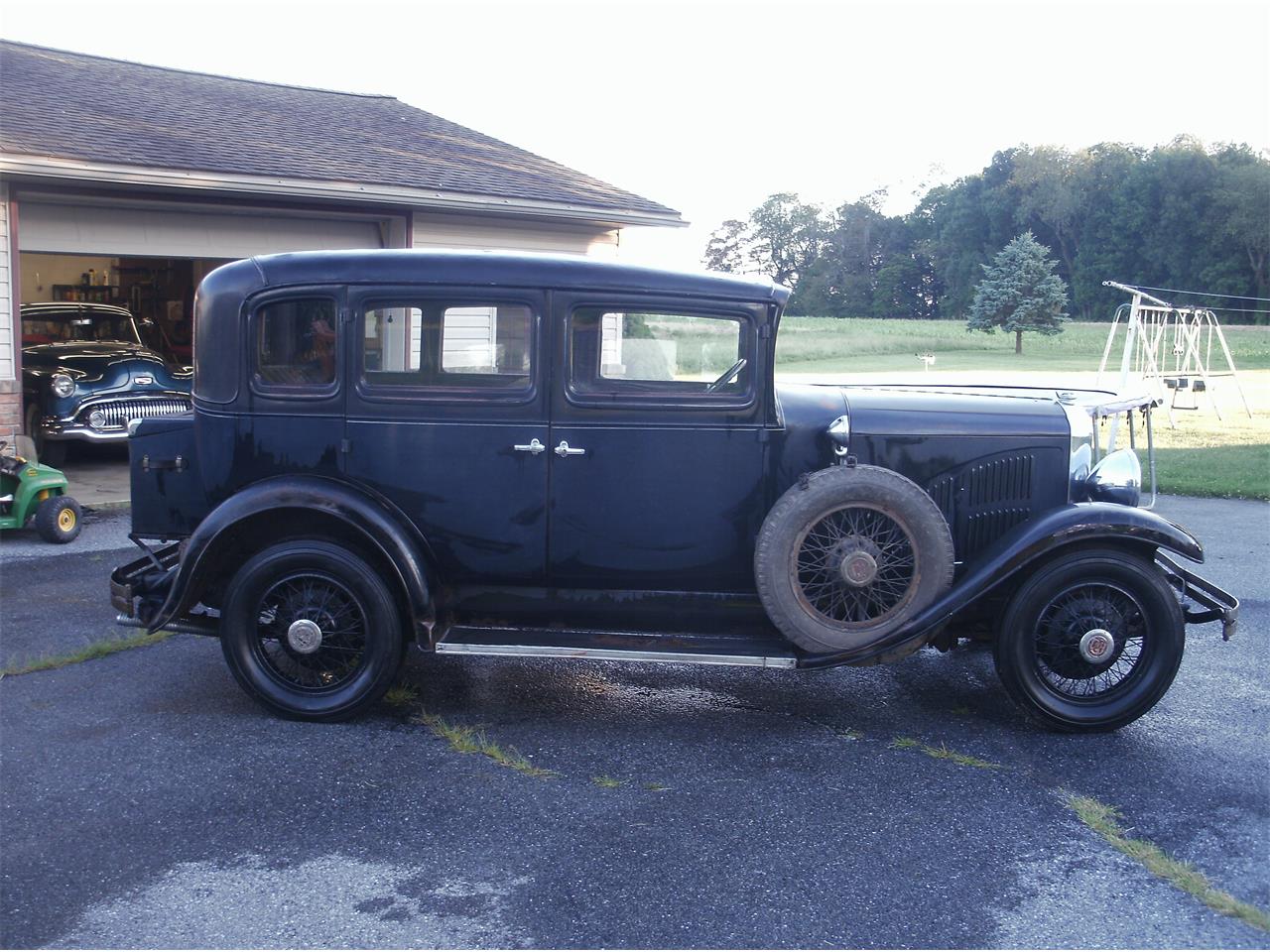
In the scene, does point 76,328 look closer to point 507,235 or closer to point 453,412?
point 507,235

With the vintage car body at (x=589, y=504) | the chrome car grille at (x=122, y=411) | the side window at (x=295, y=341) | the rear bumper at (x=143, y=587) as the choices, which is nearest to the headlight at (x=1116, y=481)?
the vintage car body at (x=589, y=504)

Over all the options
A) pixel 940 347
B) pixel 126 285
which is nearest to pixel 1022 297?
pixel 940 347

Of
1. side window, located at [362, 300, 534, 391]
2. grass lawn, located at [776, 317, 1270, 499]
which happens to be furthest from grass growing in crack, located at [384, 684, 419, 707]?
grass lawn, located at [776, 317, 1270, 499]

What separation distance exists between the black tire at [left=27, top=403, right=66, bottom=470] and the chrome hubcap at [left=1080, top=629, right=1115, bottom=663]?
1068cm

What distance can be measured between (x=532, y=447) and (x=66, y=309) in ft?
35.7

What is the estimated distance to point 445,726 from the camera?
4.92 meters

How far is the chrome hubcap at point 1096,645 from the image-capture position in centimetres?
480

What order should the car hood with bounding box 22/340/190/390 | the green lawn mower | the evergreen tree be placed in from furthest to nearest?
the evergreen tree, the car hood with bounding box 22/340/190/390, the green lawn mower

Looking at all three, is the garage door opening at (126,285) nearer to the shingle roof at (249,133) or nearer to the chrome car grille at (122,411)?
the shingle roof at (249,133)

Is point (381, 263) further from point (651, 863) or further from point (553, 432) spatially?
point (651, 863)

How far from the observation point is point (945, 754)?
468 centimetres

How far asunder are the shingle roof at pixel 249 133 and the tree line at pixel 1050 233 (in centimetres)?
3239

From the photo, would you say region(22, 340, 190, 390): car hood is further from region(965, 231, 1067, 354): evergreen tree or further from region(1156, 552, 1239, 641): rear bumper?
region(965, 231, 1067, 354): evergreen tree

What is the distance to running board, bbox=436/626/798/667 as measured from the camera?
15.5 feet
